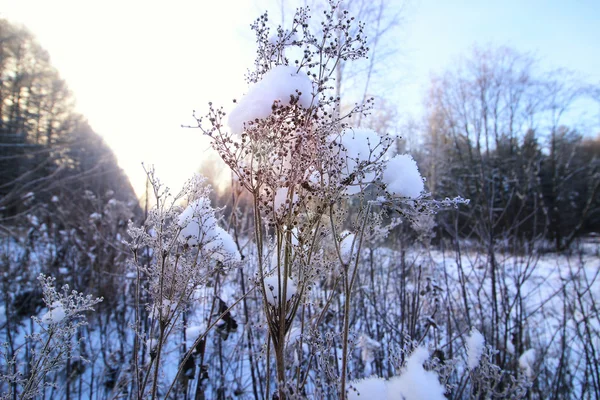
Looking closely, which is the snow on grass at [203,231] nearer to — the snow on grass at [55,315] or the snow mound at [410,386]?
the snow on grass at [55,315]

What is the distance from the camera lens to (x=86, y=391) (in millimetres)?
3303

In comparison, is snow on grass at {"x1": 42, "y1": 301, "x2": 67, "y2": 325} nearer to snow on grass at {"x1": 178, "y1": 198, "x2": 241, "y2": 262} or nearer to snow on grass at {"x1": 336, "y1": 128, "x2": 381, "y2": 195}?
snow on grass at {"x1": 178, "y1": 198, "x2": 241, "y2": 262}

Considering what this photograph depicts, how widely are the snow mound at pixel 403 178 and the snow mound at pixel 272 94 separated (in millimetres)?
287

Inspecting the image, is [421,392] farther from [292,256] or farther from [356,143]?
[356,143]

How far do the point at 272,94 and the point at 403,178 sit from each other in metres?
0.40

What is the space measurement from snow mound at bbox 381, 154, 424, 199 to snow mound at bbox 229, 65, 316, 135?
287 millimetres

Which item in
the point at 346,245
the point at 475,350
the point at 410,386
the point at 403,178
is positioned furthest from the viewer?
the point at 346,245

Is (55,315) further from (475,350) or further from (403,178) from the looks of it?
(475,350)

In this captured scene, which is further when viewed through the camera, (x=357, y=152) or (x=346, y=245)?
(x=346, y=245)

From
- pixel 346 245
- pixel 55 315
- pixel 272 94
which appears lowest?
pixel 55 315

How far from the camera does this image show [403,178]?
0.87m

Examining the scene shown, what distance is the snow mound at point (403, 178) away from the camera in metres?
0.84

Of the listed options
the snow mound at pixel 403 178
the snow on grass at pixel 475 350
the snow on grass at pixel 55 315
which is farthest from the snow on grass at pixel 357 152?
the snow on grass at pixel 55 315

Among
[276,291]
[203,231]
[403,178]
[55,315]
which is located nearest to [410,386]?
[276,291]
